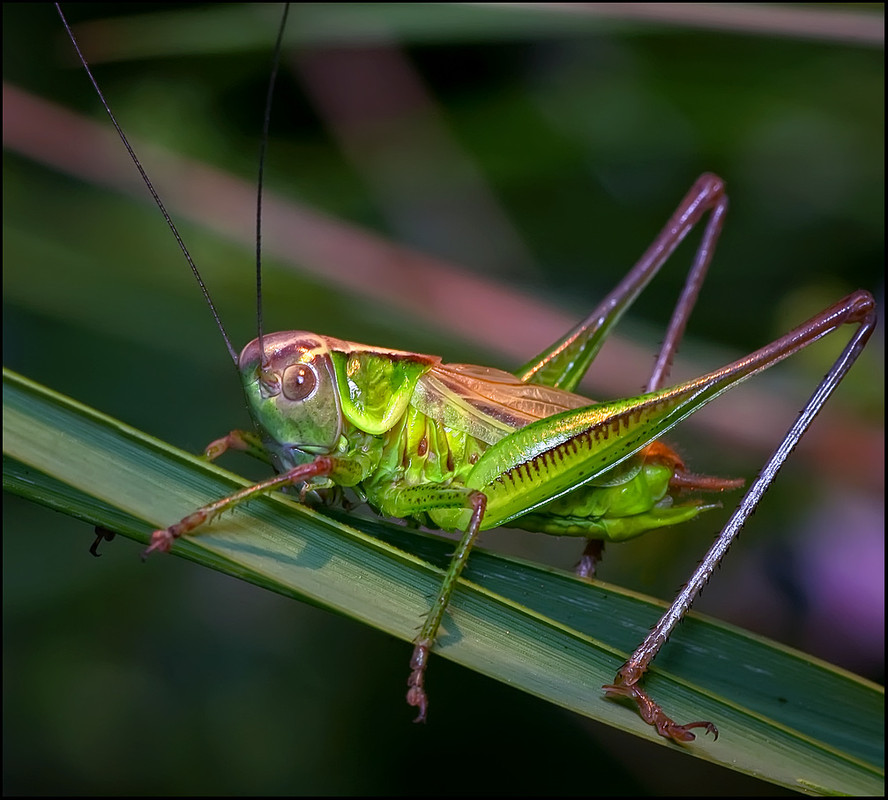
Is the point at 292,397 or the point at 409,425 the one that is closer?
the point at 292,397

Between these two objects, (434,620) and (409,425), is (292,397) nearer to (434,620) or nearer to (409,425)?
(409,425)

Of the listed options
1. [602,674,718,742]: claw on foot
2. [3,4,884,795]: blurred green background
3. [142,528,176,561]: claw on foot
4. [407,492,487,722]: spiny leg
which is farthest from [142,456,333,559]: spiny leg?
[3,4,884,795]: blurred green background

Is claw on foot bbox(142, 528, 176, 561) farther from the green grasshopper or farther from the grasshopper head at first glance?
the grasshopper head

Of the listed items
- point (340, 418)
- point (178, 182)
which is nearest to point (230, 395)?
point (178, 182)

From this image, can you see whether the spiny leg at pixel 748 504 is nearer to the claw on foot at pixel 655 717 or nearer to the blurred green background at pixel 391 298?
the claw on foot at pixel 655 717

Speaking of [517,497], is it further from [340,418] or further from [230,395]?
[230,395]

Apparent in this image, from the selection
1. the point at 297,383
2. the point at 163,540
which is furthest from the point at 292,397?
the point at 163,540

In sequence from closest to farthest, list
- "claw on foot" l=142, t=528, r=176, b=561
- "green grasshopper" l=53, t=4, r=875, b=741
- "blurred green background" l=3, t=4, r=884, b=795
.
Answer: "claw on foot" l=142, t=528, r=176, b=561 → "green grasshopper" l=53, t=4, r=875, b=741 → "blurred green background" l=3, t=4, r=884, b=795
